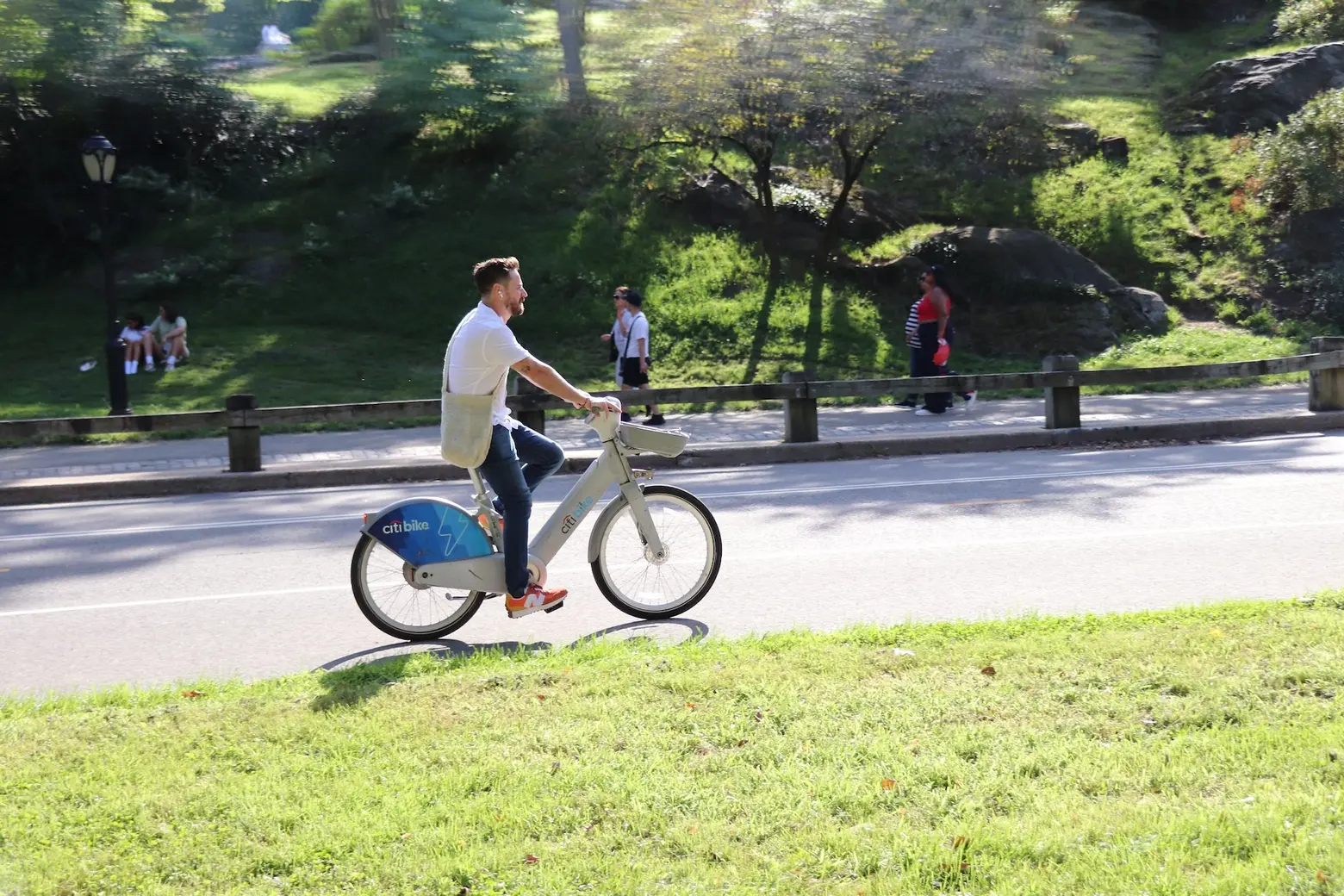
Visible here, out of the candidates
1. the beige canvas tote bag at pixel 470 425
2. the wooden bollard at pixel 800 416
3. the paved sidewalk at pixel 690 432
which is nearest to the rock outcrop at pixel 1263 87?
the paved sidewalk at pixel 690 432

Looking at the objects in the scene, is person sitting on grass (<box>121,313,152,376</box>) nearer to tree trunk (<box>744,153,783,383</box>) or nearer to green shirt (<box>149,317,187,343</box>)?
green shirt (<box>149,317,187,343</box>)

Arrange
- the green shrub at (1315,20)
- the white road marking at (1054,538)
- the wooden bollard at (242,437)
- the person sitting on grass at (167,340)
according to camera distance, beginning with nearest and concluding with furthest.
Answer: the white road marking at (1054,538) < the wooden bollard at (242,437) < the person sitting on grass at (167,340) < the green shrub at (1315,20)

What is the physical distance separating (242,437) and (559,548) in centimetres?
805

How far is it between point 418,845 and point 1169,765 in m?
2.38

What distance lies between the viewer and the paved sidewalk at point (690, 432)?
15.7m

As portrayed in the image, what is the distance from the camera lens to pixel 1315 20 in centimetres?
3291

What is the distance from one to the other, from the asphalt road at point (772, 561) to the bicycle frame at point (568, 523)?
13.6 inches

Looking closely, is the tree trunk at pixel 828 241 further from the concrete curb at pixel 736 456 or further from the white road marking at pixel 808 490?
the white road marking at pixel 808 490

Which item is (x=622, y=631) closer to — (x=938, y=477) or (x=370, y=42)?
(x=938, y=477)

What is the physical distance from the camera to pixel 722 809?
411 cm

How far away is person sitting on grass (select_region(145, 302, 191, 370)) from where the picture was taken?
23.4m

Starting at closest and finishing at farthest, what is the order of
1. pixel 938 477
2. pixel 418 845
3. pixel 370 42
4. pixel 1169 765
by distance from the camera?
pixel 418 845 < pixel 1169 765 < pixel 938 477 < pixel 370 42

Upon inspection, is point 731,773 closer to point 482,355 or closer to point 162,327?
point 482,355

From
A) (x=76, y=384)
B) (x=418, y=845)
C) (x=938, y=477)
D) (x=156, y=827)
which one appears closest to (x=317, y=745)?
(x=156, y=827)
